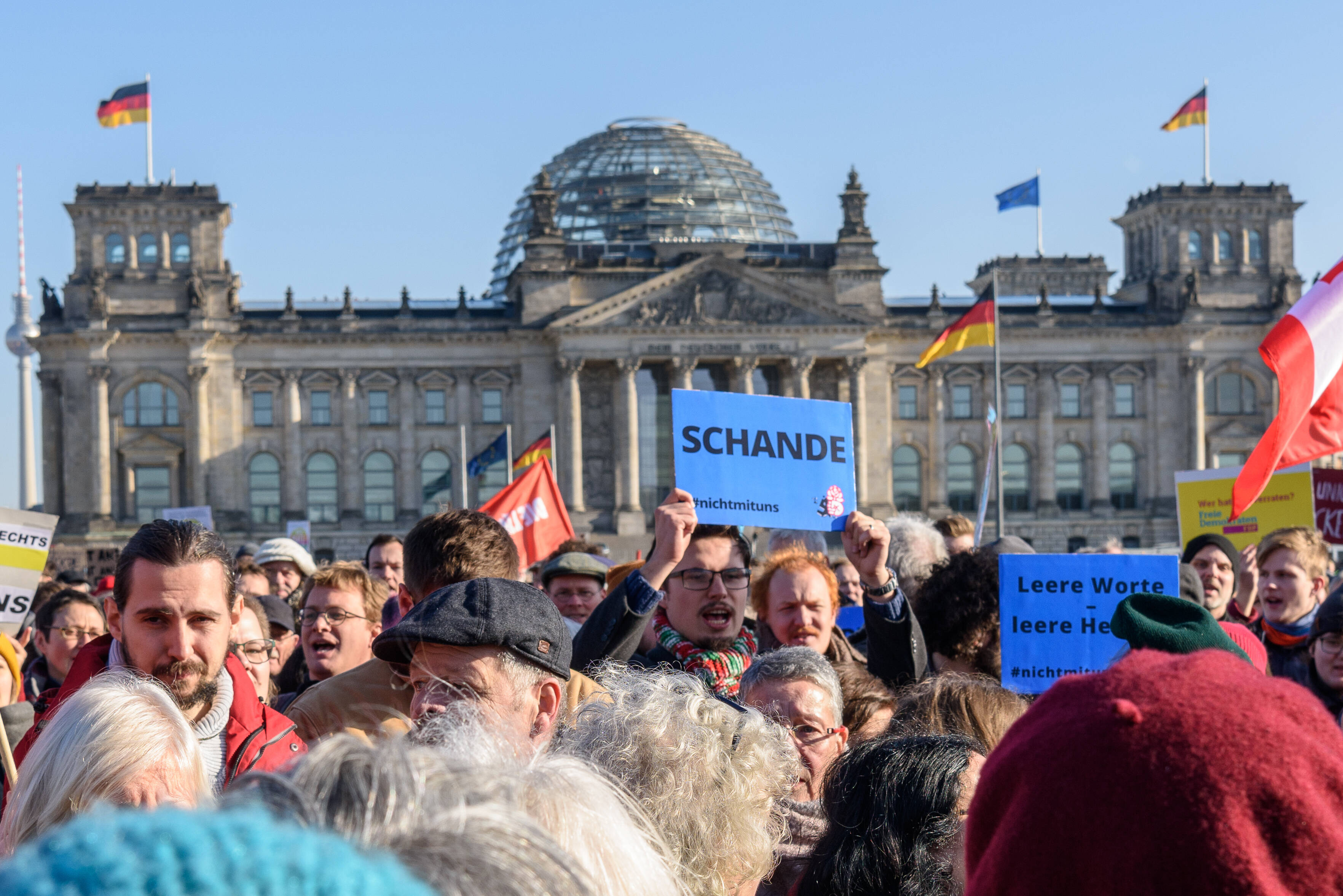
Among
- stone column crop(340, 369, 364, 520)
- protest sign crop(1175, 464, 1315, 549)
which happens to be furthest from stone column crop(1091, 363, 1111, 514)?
protest sign crop(1175, 464, 1315, 549)

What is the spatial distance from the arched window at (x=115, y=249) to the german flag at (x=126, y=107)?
5.17 metres

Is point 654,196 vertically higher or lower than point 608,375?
higher

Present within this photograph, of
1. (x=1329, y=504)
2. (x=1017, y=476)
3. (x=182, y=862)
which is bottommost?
(x=1017, y=476)

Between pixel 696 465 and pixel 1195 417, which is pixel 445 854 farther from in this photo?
pixel 1195 417

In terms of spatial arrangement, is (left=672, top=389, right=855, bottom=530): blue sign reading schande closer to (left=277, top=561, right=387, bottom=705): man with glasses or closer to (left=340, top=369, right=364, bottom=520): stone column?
(left=277, top=561, right=387, bottom=705): man with glasses

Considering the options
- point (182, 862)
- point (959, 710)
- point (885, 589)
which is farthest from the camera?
point (885, 589)

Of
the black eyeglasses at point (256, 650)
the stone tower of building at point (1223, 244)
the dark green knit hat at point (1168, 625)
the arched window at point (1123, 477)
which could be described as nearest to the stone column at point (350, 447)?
the arched window at point (1123, 477)

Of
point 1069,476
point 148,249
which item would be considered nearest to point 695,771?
point 148,249

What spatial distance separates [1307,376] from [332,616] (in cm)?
527

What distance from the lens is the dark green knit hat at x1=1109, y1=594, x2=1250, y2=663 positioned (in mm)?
3348

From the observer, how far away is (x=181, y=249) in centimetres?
6119

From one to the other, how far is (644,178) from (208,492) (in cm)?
2653

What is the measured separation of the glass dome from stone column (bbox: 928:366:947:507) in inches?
487

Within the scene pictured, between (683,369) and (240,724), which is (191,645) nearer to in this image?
(240,724)
